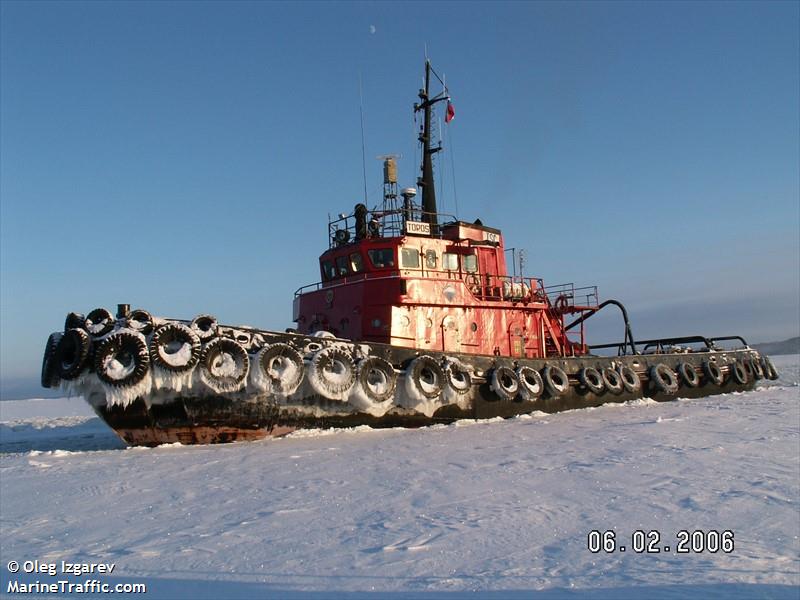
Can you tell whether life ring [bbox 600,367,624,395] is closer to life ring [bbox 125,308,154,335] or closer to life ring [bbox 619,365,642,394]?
life ring [bbox 619,365,642,394]

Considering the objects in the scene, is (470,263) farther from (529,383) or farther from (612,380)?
(612,380)

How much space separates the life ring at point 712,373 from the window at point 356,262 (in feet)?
34.8

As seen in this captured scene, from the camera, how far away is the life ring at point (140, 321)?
862 centimetres

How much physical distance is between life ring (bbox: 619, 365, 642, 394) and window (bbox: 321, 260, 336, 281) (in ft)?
23.8

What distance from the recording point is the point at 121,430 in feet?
28.7

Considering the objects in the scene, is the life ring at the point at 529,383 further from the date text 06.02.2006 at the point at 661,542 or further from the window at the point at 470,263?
the date text 06.02.2006 at the point at 661,542

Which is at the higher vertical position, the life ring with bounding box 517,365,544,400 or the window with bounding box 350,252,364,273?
the window with bounding box 350,252,364,273

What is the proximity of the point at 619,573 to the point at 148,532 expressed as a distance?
11.1 feet

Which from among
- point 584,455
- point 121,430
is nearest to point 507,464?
point 584,455

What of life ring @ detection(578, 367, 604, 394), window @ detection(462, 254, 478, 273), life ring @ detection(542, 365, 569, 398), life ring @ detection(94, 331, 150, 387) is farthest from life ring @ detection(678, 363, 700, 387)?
life ring @ detection(94, 331, 150, 387)

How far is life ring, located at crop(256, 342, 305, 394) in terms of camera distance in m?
9.06

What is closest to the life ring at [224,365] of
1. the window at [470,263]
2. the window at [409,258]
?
the window at [409,258]

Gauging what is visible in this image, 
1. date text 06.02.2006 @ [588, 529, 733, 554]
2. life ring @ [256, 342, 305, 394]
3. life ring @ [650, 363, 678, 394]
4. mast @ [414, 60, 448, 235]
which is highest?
mast @ [414, 60, 448, 235]

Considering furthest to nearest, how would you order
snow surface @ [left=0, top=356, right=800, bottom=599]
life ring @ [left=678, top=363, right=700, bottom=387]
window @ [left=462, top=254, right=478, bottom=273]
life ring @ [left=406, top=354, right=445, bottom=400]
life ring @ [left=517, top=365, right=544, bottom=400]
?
life ring @ [left=678, top=363, right=700, bottom=387]
window @ [left=462, top=254, right=478, bottom=273]
life ring @ [left=517, top=365, right=544, bottom=400]
life ring @ [left=406, top=354, right=445, bottom=400]
snow surface @ [left=0, top=356, right=800, bottom=599]
